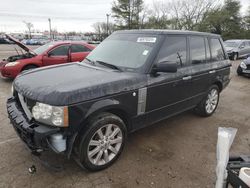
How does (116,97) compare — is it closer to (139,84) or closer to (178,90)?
(139,84)

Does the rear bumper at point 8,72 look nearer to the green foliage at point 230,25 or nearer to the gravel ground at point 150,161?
the gravel ground at point 150,161

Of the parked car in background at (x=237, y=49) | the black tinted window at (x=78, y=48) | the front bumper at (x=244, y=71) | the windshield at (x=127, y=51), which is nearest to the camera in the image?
the windshield at (x=127, y=51)

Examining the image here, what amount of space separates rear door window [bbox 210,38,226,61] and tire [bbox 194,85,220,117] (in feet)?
2.15

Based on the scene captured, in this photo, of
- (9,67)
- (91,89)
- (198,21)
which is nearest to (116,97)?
(91,89)

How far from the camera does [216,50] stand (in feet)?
15.2

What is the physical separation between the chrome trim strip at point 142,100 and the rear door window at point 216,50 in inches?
91.1

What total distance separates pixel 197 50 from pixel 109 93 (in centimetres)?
234

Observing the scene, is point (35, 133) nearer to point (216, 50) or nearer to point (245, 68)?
point (216, 50)

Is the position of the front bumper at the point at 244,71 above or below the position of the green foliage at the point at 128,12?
below

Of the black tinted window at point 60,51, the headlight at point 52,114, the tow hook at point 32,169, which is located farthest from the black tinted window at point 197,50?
the black tinted window at point 60,51

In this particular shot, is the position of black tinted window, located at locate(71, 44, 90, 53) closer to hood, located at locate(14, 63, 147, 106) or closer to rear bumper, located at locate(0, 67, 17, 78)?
rear bumper, located at locate(0, 67, 17, 78)

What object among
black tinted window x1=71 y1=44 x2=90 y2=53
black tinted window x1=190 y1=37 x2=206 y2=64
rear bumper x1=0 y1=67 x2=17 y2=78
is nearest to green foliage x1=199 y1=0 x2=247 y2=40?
black tinted window x1=71 y1=44 x2=90 y2=53

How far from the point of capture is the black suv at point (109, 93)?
2350mm

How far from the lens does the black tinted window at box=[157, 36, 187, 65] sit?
336 cm
